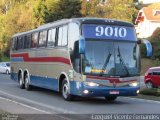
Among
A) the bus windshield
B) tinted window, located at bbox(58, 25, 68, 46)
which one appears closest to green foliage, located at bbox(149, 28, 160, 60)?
tinted window, located at bbox(58, 25, 68, 46)

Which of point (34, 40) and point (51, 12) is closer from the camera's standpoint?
point (34, 40)

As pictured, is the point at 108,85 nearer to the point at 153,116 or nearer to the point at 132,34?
the point at 132,34

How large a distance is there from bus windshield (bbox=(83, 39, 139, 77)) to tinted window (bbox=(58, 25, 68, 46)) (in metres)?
1.77

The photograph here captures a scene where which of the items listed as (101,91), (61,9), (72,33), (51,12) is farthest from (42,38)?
(61,9)

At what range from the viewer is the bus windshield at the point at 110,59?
19.8 metres

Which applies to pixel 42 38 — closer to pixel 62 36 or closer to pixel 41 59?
pixel 41 59

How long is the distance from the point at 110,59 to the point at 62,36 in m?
2.98

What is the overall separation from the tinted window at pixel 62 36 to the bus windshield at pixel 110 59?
1773mm

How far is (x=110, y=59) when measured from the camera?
2000 centimetres

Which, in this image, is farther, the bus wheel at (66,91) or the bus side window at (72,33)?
the bus wheel at (66,91)

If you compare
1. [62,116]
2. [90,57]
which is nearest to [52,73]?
[90,57]

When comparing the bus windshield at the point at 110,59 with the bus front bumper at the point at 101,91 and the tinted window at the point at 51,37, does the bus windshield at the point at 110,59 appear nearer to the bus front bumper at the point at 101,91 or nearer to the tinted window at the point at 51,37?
the bus front bumper at the point at 101,91

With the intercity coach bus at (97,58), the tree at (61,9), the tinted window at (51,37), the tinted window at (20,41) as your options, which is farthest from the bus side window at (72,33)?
the tree at (61,9)

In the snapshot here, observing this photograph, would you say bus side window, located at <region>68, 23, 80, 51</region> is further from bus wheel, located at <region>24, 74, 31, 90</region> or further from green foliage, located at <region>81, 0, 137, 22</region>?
green foliage, located at <region>81, 0, 137, 22</region>
